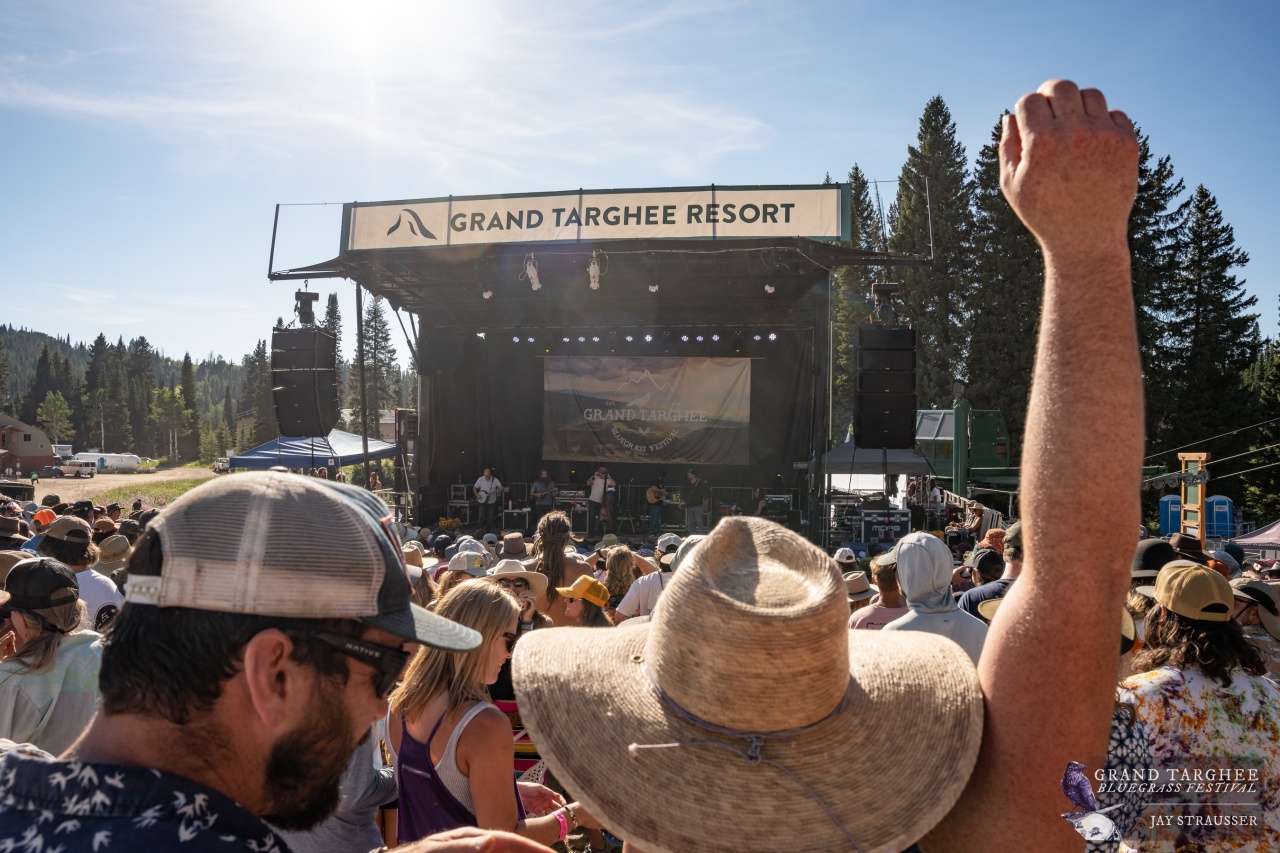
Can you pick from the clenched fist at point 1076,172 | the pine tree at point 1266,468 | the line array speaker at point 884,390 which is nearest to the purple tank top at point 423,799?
the clenched fist at point 1076,172

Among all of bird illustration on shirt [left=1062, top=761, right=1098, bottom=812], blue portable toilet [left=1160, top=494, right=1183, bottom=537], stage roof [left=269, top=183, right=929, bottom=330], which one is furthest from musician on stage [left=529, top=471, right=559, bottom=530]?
bird illustration on shirt [left=1062, top=761, right=1098, bottom=812]

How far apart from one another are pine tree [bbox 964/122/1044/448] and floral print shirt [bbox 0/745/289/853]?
3112 cm

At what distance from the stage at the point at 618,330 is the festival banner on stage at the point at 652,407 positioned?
33 mm

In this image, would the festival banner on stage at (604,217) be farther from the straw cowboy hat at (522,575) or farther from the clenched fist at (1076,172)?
the clenched fist at (1076,172)

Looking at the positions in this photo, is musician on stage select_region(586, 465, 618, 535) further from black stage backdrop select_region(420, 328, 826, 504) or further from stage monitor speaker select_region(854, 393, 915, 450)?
stage monitor speaker select_region(854, 393, 915, 450)

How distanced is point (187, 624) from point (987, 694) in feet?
3.65

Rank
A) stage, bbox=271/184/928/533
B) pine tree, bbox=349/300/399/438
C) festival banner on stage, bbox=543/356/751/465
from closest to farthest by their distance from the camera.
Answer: stage, bbox=271/184/928/533 < festival banner on stage, bbox=543/356/751/465 < pine tree, bbox=349/300/399/438

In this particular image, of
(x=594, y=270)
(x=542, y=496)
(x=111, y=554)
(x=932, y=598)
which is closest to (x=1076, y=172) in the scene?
(x=932, y=598)

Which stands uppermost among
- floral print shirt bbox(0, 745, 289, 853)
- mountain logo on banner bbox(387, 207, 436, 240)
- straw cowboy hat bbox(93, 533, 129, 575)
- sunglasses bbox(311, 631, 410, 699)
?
mountain logo on banner bbox(387, 207, 436, 240)

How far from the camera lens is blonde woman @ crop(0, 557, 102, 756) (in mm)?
2572

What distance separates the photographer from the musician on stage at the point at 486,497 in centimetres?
1753

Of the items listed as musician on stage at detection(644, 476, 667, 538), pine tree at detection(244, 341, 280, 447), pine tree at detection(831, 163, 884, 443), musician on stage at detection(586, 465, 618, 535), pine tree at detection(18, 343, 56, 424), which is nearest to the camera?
musician on stage at detection(644, 476, 667, 538)

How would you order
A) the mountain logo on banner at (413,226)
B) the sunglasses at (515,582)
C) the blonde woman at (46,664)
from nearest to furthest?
the blonde woman at (46,664) → the sunglasses at (515,582) → the mountain logo on banner at (413,226)

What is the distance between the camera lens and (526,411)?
19125 millimetres
